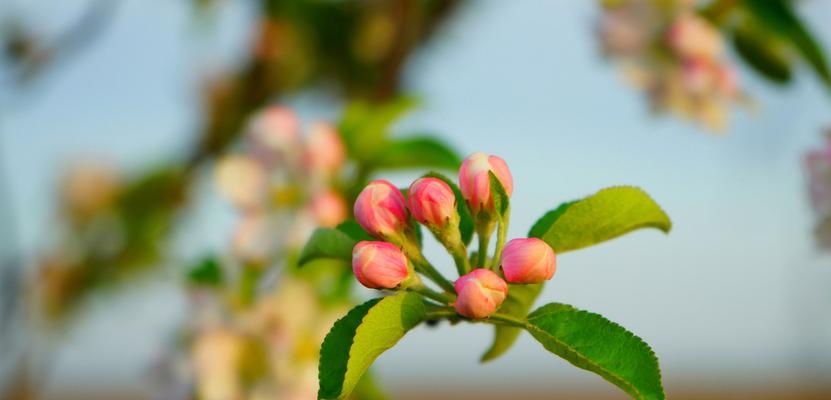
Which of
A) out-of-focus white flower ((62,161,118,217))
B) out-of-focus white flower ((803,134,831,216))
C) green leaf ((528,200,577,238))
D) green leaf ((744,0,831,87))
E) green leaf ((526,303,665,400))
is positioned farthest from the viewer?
out-of-focus white flower ((62,161,118,217))

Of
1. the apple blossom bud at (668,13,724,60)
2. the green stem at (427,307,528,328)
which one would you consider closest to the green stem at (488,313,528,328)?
the green stem at (427,307,528,328)

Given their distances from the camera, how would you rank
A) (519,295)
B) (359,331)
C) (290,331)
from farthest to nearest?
(290,331) → (519,295) → (359,331)

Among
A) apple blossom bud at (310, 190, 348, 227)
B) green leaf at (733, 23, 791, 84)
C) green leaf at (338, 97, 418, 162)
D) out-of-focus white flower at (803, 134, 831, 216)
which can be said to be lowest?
out-of-focus white flower at (803, 134, 831, 216)

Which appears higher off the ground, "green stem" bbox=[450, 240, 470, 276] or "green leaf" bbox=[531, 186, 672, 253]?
"green leaf" bbox=[531, 186, 672, 253]

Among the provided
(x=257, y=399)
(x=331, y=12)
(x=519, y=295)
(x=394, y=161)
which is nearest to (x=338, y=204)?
(x=394, y=161)

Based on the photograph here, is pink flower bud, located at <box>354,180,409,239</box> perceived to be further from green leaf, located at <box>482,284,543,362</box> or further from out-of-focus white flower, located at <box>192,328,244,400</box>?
out-of-focus white flower, located at <box>192,328,244,400</box>

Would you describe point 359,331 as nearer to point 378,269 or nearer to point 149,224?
point 378,269
